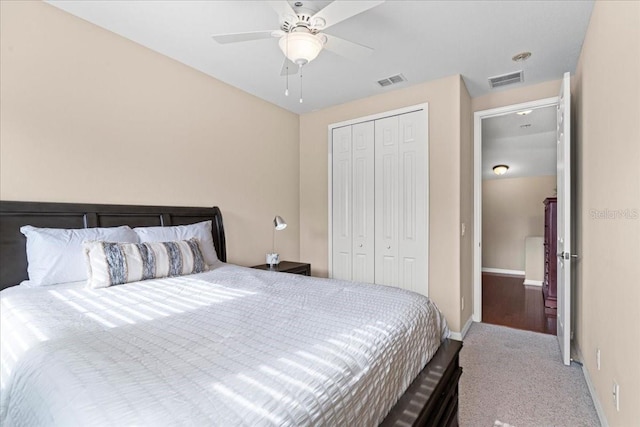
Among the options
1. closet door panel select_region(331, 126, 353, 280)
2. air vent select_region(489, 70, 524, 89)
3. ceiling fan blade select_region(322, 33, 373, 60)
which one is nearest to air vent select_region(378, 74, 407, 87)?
closet door panel select_region(331, 126, 353, 280)

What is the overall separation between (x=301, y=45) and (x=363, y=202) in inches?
86.7

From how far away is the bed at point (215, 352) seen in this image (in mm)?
776

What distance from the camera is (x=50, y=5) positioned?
2109 millimetres

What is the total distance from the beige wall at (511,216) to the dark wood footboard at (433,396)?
5.63m

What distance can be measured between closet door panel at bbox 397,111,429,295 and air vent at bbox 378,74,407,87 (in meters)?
0.37

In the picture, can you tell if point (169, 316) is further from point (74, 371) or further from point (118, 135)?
point (118, 135)

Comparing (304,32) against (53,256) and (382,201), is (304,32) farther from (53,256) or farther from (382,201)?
(382,201)

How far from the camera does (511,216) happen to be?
21.3 feet


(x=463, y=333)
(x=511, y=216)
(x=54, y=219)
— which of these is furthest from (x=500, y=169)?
(x=54, y=219)

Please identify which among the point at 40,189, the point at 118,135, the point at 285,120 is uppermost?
the point at 285,120

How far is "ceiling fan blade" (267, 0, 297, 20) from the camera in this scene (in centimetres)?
164

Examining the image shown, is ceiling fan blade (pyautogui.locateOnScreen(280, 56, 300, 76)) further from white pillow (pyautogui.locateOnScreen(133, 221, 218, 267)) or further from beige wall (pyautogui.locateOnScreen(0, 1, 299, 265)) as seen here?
white pillow (pyautogui.locateOnScreen(133, 221, 218, 267))

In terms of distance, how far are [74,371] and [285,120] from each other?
365cm

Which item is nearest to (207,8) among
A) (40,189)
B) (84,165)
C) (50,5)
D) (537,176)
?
(50,5)
